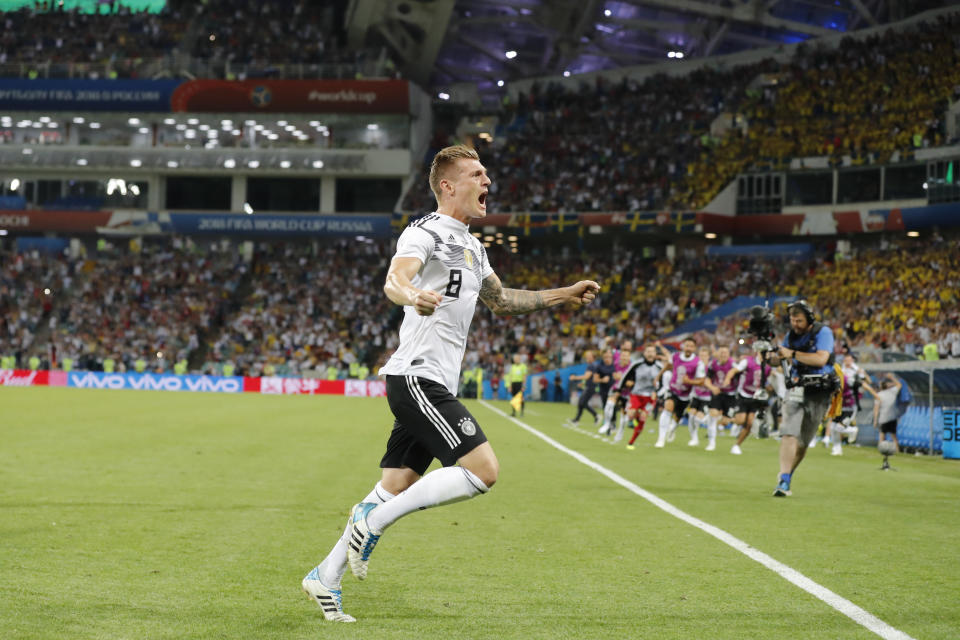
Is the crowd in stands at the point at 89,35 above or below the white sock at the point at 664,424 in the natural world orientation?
above

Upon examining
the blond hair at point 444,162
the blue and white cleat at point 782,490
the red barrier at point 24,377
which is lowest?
the red barrier at point 24,377

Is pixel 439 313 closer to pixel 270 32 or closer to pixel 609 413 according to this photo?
pixel 609 413

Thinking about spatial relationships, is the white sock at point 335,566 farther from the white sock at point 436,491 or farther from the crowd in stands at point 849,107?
the crowd in stands at point 849,107

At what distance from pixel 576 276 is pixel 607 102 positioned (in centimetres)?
1144

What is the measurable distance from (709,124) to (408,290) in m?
52.8

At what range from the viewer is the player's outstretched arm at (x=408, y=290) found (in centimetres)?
505

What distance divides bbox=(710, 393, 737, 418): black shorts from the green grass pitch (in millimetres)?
5313

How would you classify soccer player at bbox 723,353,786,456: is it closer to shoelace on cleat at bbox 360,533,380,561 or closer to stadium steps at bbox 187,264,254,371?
shoelace on cleat at bbox 360,533,380,561

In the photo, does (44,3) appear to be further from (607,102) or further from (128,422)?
(128,422)

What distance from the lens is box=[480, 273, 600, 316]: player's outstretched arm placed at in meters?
6.40

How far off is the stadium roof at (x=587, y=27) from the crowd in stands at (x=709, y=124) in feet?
8.76

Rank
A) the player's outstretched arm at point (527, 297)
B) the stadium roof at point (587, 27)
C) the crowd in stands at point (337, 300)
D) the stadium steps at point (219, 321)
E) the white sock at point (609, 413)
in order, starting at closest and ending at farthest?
the player's outstretched arm at point (527, 297) → the white sock at point (609, 413) → the crowd in stands at point (337, 300) → the stadium steps at point (219, 321) → the stadium roof at point (587, 27)

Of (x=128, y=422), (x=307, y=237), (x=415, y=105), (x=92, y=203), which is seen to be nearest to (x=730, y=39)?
(x=415, y=105)

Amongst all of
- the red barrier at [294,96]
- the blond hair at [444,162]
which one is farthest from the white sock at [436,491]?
the red barrier at [294,96]
